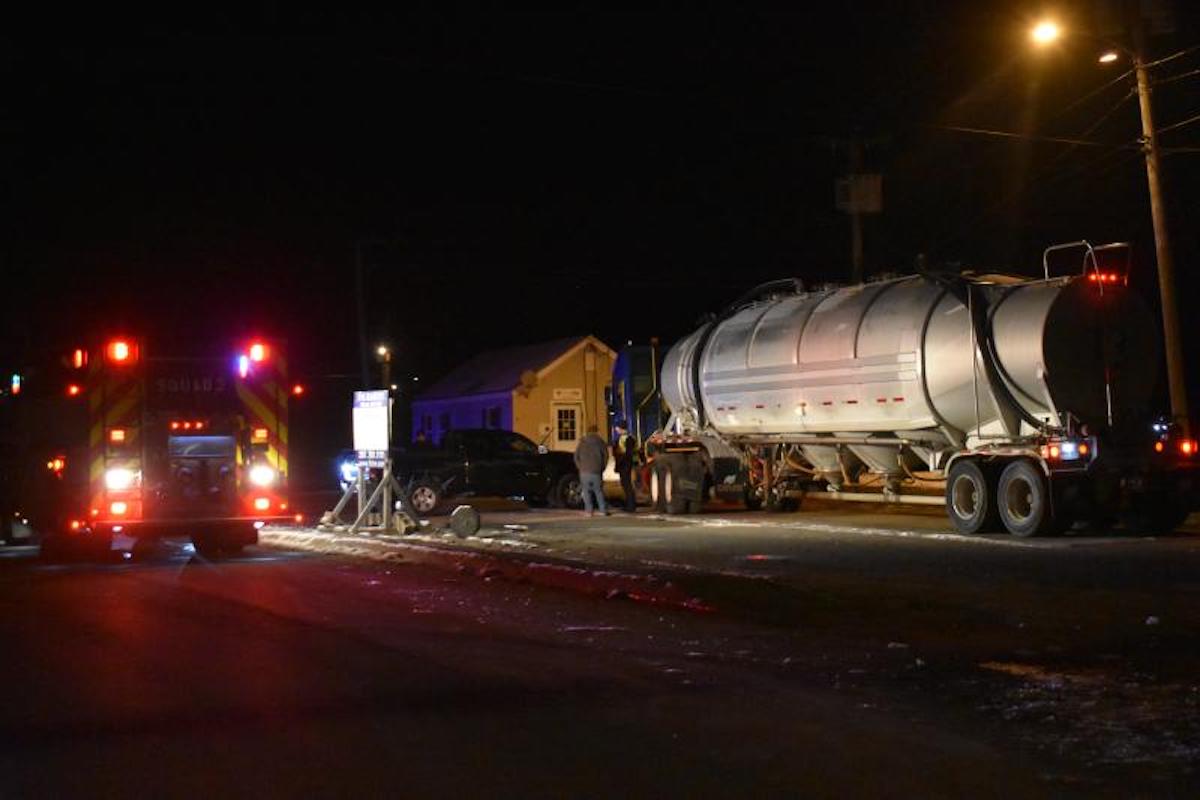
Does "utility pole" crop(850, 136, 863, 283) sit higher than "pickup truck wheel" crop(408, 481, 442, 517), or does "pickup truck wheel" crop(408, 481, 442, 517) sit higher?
"utility pole" crop(850, 136, 863, 283)

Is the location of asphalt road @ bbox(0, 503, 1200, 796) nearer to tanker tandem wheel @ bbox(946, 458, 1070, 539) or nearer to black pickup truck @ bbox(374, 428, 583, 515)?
tanker tandem wheel @ bbox(946, 458, 1070, 539)

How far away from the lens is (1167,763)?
690cm

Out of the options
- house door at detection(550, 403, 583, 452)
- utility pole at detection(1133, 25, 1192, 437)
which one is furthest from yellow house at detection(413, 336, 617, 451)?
utility pole at detection(1133, 25, 1192, 437)

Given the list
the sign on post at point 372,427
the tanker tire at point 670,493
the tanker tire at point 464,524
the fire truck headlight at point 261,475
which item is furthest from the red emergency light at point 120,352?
the tanker tire at point 670,493

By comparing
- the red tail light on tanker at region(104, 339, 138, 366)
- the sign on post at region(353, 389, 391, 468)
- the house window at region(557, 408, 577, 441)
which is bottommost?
the sign on post at region(353, 389, 391, 468)

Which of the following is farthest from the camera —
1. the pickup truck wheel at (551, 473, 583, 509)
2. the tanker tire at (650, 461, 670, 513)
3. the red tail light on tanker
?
the pickup truck wheel at (551, 473, 583, 509)

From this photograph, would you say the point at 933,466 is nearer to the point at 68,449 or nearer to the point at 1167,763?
the point at 68,449

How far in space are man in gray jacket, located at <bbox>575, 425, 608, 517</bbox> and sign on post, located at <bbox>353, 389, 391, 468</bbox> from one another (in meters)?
4.42

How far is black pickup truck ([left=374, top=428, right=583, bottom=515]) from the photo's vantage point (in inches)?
1168

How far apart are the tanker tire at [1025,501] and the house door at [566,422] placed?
3264 cm

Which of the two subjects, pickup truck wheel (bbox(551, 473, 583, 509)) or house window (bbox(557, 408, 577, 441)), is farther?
house window (bbox(557, 408, 577, 441))

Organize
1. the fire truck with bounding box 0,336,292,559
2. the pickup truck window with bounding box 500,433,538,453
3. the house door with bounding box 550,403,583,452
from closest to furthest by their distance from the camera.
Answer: the fire truck with bounding box 0,336,292,559 → the pickup truck window with bounding box 500,433,538,453 → the house door with bounding box 550,403,583,452

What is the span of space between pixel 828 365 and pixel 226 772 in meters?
17.1

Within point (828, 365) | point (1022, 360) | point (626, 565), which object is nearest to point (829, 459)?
point (828, 365)
